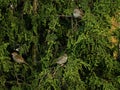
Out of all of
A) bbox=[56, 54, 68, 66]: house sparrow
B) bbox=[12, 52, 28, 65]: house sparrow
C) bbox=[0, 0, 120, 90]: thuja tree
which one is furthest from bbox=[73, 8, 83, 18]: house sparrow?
bbox=[12, 52, 28, 65]: house sparrow

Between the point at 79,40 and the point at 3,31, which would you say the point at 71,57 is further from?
the point at 3,31

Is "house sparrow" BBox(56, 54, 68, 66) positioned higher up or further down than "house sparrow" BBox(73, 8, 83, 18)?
further down

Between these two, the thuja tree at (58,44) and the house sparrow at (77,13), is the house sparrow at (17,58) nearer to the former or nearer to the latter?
the thuja tree at (58,44)

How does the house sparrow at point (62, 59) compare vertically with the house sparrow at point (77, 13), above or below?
below

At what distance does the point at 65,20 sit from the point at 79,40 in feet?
1.27

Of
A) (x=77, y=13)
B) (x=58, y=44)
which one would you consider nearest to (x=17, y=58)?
(x=58, y=44)

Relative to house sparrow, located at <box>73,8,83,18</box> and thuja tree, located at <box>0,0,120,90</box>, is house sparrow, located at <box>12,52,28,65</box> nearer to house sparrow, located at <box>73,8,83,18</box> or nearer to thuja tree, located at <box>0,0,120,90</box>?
thuja tree, located at <box>0,0,120,90</box>

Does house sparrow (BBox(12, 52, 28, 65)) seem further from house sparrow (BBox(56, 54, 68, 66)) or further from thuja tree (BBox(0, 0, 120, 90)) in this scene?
house sparrow (BBox(56, 54, 68, 66))

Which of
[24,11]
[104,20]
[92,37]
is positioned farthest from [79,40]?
[24,11]

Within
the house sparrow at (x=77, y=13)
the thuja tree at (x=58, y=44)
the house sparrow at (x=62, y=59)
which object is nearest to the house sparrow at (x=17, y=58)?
the thuja tree at (x=58, y=44)

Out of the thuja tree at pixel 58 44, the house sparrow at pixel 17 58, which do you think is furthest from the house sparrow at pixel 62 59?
the house sparrow at pixel 17 58

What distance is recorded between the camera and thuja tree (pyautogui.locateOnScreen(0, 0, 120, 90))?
3.21 metres

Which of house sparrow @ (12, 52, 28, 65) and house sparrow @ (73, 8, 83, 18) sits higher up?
house sparrow @ (73, 8, 83, 18)

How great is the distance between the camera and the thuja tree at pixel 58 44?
10.5 ft
